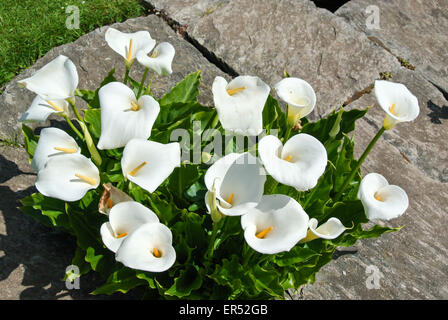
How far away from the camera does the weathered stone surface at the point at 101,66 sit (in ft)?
6.31

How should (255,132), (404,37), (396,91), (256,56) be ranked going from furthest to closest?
(404,37)
(256,56)
(396,91)
(255,132)

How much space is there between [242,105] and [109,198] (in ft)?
1.47

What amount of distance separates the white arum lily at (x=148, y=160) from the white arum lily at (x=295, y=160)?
24 cm

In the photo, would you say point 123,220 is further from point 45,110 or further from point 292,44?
point 292,44

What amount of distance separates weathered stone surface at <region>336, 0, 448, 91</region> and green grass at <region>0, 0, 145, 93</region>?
1267 millimetres

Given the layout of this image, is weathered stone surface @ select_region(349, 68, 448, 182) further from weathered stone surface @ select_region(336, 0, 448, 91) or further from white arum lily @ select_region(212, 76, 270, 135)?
white arum lily @ select_region(212, 76, 270, 135)

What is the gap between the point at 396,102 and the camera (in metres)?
1.36

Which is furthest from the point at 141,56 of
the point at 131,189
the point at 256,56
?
the point at 256,56

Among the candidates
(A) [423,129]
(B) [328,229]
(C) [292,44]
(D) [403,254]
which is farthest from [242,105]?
(A) [423,129]

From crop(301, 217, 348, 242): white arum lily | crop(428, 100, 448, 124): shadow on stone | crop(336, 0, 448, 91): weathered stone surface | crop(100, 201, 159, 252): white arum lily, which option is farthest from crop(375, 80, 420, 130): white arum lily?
crop(336, 0, 448, 91): weathered stone surface

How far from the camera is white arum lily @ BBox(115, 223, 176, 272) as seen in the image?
43.1 inches

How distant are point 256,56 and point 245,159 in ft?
Result: 4.00

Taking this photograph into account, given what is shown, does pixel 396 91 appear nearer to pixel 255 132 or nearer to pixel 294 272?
pixel 255 132
